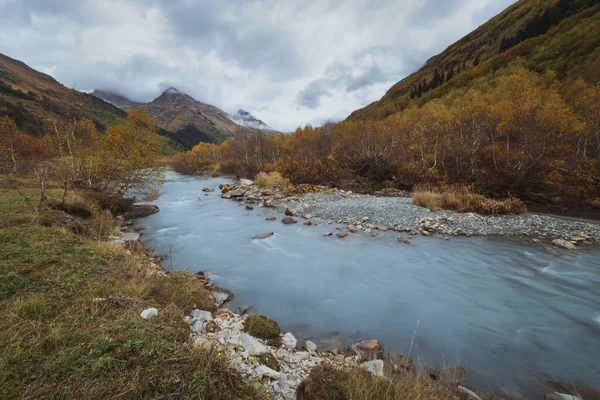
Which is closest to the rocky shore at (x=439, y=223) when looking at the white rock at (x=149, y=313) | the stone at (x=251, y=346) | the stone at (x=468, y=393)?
the stone at (x=468, y=393)

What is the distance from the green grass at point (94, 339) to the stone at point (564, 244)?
14764 millimetres

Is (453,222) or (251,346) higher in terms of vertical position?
(453,222)

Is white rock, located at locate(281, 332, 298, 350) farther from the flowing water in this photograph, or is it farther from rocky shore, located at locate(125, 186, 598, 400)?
the flowing water

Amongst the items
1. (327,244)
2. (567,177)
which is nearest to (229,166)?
(327,244)

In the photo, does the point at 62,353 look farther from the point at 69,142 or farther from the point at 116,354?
the point at 69,142

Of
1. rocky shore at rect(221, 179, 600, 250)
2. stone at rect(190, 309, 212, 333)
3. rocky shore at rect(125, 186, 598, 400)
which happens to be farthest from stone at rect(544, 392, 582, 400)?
rocky shore at rect(221, 179, 600, 250)

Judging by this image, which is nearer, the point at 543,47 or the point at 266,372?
the point at 266,372

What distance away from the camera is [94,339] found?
10.3 feet

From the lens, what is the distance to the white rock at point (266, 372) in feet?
11.6

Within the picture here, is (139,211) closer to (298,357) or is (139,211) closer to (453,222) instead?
(298,357)

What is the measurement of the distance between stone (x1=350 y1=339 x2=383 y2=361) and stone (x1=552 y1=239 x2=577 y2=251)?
37.2 ft

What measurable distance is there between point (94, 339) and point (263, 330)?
295 cm

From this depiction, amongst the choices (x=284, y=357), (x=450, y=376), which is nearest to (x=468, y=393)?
(x=450, y=376)

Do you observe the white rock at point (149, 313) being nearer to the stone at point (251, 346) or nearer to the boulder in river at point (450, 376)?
the stone at point (251, 346)
